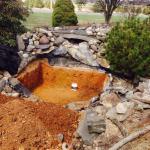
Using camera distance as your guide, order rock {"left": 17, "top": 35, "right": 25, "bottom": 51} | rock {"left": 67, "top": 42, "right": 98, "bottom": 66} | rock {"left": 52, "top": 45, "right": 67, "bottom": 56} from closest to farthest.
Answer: rock {"left": 67, "top": 42, "right": 98, "bottom": 66}, rock {"left": 17, "top": 35, "right": 25, "bottom": 51}, rock {"left": 52, "top": 45, "right": 67, "bottom": 56}

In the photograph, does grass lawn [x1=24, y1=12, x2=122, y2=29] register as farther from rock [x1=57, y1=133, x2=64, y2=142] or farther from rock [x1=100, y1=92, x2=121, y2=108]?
rock [x1=57, y1=133, x2=64, y2=142]

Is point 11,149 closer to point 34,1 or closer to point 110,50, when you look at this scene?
point 110,50

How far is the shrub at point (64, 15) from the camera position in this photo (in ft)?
79.1

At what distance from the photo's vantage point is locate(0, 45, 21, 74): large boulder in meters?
15.9

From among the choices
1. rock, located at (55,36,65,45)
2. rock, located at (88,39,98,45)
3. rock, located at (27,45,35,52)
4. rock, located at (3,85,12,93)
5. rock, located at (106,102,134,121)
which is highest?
rock, located at (55,36,65,45)

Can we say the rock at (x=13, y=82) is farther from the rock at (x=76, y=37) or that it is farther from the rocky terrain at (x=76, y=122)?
the rock at (x=76, y=37)

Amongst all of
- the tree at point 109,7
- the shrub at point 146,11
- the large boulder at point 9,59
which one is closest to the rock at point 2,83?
the large boulder at point 9,59

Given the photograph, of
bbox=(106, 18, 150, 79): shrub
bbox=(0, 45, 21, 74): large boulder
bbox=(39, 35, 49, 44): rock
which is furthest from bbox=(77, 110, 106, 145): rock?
bbox=(39, 35, 49, 44): rock

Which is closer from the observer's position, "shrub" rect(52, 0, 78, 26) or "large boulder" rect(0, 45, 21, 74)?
"large boulder" rect(0, 45, 21, 74)

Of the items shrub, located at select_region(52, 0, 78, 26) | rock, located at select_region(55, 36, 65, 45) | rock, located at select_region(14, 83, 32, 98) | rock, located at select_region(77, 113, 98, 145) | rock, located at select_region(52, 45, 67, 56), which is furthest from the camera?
shrub, located at select_region(52, 0, 78, 26)

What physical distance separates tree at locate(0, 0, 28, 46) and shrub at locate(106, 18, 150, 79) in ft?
12.6

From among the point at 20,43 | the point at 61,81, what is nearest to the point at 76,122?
the point at 61,81

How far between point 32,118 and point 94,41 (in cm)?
914

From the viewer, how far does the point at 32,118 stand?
11.2 m
